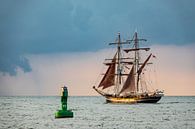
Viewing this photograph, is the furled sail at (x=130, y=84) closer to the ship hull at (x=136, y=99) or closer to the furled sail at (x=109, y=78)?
the ship hull at (x=136, y=99)

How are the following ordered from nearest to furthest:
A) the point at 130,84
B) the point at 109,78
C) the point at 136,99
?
the point at 130,84 → the point at 136,99 → the point at 109,78

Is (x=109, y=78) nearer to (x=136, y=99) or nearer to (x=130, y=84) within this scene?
(x=130, y=84)

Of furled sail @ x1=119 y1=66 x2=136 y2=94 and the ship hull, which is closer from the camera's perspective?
furled sail @ x1=119 y1=66 x2=136 y2=94

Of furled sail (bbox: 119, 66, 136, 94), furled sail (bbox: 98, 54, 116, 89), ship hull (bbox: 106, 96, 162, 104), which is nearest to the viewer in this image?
furled sail (bbox: 119, 66, 136, 94)

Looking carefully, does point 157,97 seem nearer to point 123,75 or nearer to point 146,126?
point 123,75

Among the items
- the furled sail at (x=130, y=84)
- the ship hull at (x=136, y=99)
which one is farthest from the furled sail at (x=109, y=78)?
the furled sail at (x=130, y=84)

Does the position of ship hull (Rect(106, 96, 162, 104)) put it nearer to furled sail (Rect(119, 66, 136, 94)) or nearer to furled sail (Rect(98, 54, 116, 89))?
furled sail (Rect(119, 66, 136, 94))

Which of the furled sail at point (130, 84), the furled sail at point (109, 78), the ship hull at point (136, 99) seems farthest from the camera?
the furled sail at point (109, 78)

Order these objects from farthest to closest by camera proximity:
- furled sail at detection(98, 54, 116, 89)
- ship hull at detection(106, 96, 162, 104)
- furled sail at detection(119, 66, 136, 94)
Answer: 1. furled sail at detection(98, 54, 116, 89)
2. ship hull at detection(106, 96, 162, 104)
3. furled sail at detection(119, 66, 136, 94)

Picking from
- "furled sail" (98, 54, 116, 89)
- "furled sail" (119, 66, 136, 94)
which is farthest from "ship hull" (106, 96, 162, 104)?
"furled sail" (98, 54, 116, 89)

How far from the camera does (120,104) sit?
5655 inches

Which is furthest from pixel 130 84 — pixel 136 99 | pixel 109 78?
pixel 109 78

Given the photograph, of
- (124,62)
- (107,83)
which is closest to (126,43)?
(124,62)

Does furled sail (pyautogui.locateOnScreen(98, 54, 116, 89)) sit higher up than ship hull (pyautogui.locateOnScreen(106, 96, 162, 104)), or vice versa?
furled sail (pyautogui.locateOnScreen(98, 54, 116, 89))
